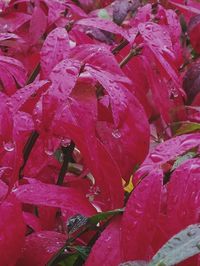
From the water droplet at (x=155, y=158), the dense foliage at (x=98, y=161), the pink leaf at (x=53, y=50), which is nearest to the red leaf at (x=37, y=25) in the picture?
the dense foliage at (x=98, y=161)

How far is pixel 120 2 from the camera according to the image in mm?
1173

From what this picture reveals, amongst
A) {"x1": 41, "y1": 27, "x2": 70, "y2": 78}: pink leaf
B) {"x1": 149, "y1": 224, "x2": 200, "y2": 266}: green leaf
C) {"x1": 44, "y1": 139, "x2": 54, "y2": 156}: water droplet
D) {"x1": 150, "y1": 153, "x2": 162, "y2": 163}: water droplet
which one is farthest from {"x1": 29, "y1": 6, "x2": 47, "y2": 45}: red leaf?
{"x1": 149, "y1": 224, "x2": 200, "y2": 266}: green leaf

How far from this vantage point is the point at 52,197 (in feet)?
1.98

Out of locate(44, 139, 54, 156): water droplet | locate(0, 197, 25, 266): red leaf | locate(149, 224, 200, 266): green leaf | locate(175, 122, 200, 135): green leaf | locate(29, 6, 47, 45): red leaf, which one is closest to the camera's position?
locate(149, 224, 200, 266): green leaf

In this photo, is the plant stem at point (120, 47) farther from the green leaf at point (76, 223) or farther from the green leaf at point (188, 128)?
the green leaf at point (76, 223)

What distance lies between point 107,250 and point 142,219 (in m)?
0.05

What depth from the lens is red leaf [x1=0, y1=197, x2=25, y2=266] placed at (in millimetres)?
578

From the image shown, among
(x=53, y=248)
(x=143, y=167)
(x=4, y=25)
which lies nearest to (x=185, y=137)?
(x=143, y=167)

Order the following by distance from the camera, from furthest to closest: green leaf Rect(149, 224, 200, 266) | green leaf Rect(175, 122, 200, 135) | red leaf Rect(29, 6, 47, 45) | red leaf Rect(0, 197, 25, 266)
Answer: red leaf Rect(29, 6, 47, 45) → green leaf Rect(175, 122, 200, 135) → red leaf Rect(0, 197, 25, 266) → green leaf Rect(149, 224, 200, 266)

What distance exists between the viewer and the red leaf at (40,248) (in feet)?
2.06

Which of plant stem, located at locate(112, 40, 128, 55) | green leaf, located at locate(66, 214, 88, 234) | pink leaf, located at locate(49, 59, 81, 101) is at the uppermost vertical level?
pink leaf, located at locate(49, 59, 81, 101)

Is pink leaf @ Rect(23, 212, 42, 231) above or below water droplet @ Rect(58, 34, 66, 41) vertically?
below

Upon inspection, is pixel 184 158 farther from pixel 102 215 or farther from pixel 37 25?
pixel 37 25

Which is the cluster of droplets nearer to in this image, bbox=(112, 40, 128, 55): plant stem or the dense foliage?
the dense foliage
